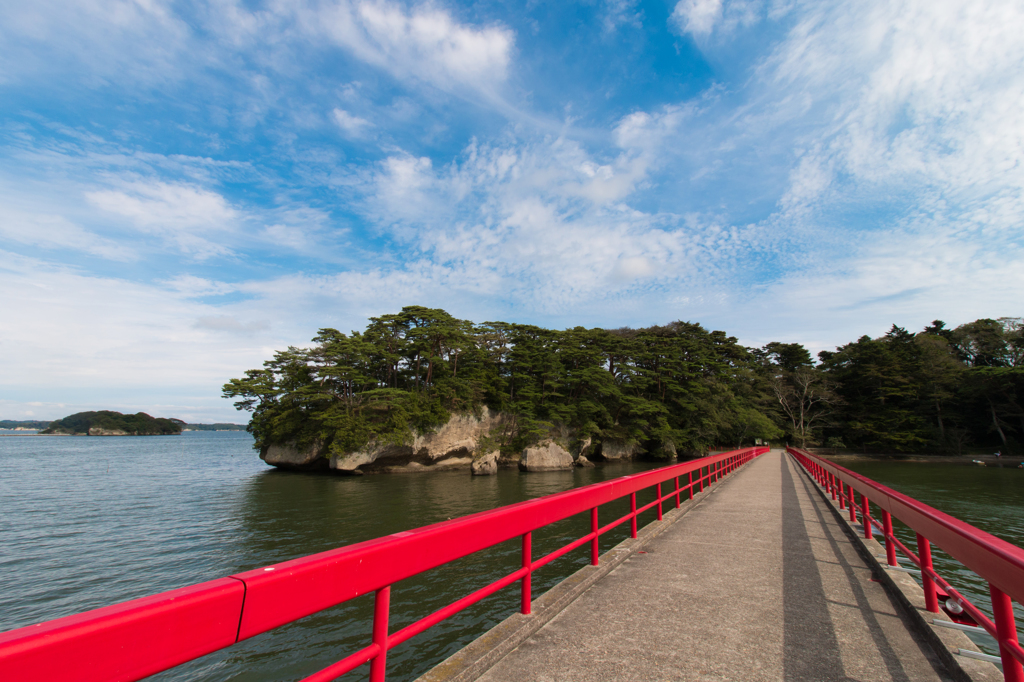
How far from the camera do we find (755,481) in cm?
1548

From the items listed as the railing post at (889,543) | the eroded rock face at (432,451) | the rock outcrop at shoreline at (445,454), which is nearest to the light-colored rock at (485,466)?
the rock outcrop at shoreline at (445,454)

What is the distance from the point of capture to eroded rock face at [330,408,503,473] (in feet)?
106

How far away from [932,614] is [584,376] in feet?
118

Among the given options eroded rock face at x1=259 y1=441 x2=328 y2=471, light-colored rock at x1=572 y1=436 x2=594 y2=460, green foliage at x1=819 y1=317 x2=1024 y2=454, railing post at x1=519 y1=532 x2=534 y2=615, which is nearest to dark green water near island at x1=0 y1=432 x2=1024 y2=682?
railing post at x1=519 y1=532 x2=534 y2=615

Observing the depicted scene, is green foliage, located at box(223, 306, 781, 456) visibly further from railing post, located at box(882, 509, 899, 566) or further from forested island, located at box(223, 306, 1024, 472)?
railing post, located at box(882, 509, 899, 566)

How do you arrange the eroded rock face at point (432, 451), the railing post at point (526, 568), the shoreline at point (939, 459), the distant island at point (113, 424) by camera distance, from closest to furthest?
the railing post at point (526, 568) < the eroded rock face at point (432, 451) < the shoreline at point (939, 459) < the distant island at point (113, 424)

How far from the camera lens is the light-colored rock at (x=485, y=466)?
34.3 m

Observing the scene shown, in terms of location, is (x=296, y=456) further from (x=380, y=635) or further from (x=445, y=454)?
(x=380, y=635)

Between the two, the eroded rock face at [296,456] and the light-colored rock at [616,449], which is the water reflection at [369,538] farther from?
the light-colored rock at [616,449]

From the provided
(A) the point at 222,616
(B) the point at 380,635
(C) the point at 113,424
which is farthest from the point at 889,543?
(C) the point at 113,424

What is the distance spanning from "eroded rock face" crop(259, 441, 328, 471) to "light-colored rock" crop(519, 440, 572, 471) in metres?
15.3

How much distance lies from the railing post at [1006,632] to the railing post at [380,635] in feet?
9.91

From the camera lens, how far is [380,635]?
2189 millimetres

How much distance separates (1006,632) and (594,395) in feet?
133
